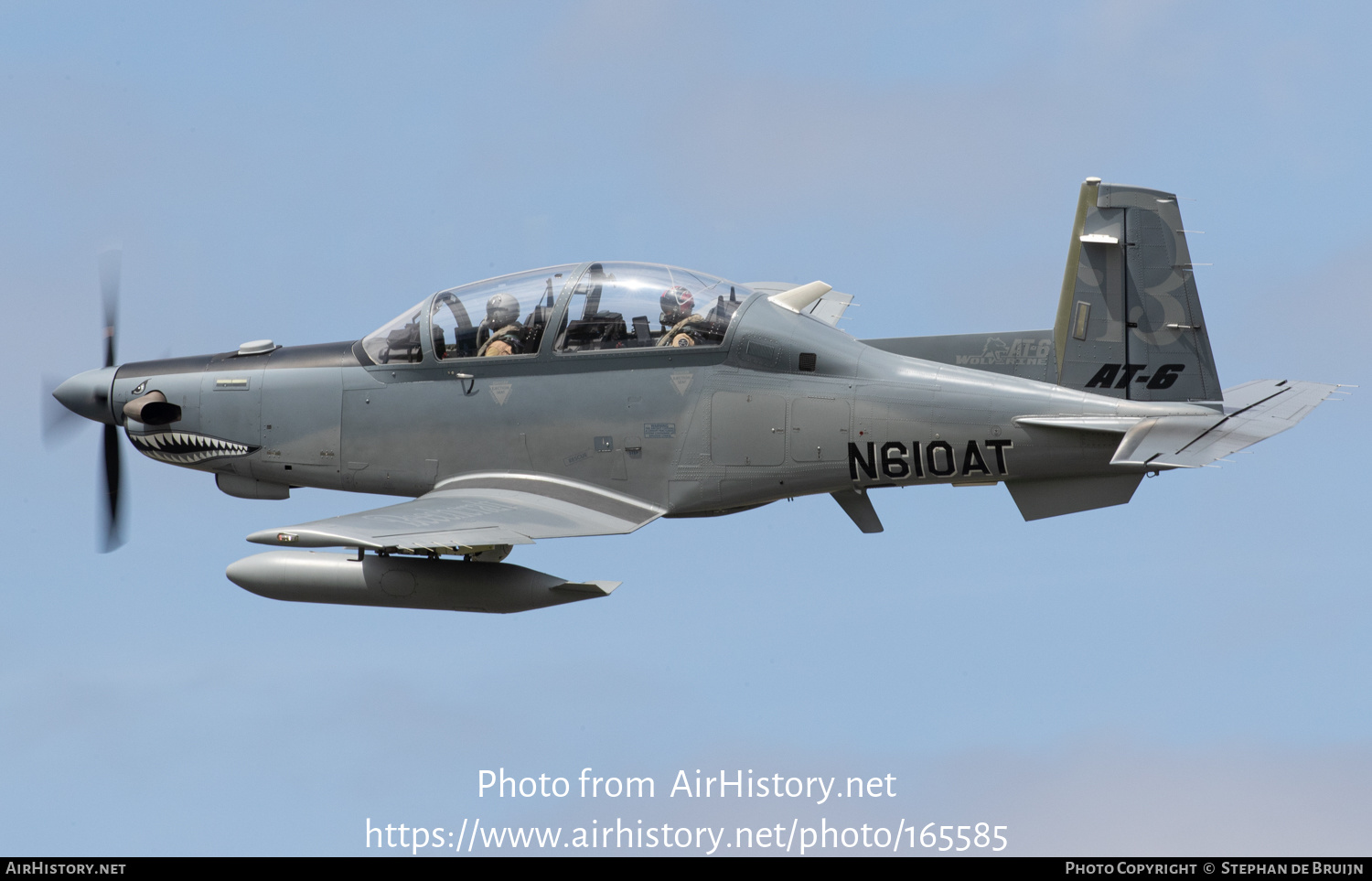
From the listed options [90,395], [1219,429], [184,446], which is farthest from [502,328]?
[1219,429]

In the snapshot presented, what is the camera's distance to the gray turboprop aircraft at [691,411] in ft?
43.8

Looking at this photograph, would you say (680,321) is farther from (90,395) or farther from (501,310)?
(90,395)

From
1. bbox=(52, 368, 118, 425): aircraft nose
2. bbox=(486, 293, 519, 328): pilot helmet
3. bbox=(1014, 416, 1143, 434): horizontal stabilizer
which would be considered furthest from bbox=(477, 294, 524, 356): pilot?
bbox=(1014, 416, 1143, 434): horizontal stabilizer

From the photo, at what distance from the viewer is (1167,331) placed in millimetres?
13812

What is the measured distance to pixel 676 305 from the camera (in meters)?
14.1

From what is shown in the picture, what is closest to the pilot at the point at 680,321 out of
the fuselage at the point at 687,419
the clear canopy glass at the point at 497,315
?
the fuselage at the point at 687,419

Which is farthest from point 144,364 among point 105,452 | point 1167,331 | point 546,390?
point 1167,331

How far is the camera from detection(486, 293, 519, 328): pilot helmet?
571 inches

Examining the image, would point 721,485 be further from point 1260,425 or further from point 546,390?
point 1260,425

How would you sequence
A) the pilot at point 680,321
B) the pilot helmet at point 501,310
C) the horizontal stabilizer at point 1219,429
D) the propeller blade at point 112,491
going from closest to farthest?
the horizontal stabilizer at point 1219,429 → the pilot at point 680,321 → the pilot helmet at point 501,310 → the propeller blade at point 112,491

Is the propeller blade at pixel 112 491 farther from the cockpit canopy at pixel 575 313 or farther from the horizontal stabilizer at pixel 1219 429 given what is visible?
the horizontal stabilizer at pixel 1219 429

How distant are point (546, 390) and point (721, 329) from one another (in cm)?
168

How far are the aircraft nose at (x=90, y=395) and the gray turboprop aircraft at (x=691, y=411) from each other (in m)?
2.32

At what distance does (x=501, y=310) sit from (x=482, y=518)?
216 cm
